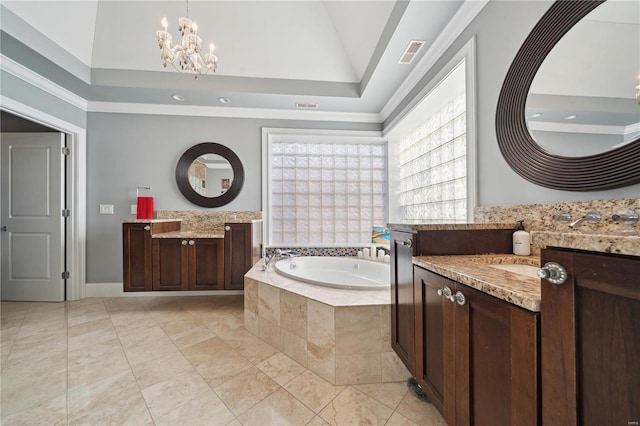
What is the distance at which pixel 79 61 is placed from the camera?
2436 mm

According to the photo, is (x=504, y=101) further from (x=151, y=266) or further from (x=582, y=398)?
(x=151, y=266)

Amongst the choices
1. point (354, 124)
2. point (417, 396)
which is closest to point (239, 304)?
point (417, 396)

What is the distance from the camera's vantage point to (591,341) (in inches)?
19.6

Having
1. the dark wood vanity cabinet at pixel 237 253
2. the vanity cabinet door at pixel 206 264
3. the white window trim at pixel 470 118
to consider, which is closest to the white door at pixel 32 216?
the vanity cabinet door at pixel 206 264

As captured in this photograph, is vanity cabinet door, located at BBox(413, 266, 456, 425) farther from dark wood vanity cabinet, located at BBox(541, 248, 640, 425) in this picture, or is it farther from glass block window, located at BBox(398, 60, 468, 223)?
glass block window, located at BBox(398, 60, 468, 223)

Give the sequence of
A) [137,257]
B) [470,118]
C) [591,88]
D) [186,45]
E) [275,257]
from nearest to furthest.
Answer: [591,88] → [470,118] → [186,45] → [137,257] → [275,257]

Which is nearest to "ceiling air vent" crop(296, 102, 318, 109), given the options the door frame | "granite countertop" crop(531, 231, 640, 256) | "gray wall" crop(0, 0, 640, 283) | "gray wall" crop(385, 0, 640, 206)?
"gray wall" crop(0, 0, 640, 283)

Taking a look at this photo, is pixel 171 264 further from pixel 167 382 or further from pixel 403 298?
pixel 403 298

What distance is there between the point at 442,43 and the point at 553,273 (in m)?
1.99

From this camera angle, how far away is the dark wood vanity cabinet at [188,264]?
257 centimetres

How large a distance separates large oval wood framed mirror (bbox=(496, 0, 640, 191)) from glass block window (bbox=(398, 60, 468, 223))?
46cm

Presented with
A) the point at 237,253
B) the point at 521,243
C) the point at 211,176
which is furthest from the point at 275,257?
the point at 521,243

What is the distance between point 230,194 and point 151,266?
3.88ft

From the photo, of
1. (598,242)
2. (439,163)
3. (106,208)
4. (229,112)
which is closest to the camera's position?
(598,242)
